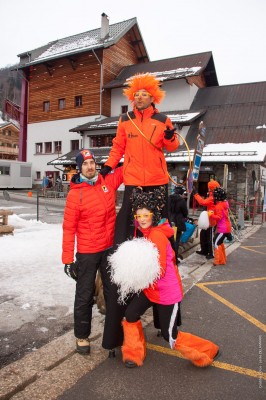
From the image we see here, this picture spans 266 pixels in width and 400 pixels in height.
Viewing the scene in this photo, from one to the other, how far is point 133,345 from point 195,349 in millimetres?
556

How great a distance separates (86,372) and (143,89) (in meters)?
2.98

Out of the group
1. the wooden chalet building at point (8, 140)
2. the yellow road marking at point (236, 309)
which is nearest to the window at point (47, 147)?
the wooden chalet building at point (8, 140)

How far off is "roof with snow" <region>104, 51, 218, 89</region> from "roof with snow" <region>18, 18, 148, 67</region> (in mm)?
2870

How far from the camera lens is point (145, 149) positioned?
367cm

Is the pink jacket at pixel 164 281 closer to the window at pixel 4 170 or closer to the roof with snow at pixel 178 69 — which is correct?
the roof with snow at pixel 178 69

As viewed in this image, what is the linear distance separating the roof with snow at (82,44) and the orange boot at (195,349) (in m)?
27.7

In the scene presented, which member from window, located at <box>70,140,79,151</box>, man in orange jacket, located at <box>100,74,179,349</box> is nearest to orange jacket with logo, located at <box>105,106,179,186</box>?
man in orange jacket, located at <box>100,74,179,349</box>

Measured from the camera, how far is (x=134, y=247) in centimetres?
284

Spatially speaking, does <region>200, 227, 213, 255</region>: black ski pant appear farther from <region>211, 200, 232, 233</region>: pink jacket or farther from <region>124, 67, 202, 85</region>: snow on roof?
<region>124, 67, 202, 85</region>: snow on roof

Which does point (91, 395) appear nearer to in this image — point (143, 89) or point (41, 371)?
point (41, 371)

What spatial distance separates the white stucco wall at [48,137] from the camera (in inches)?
1155

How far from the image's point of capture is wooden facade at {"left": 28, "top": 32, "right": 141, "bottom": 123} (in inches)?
1096

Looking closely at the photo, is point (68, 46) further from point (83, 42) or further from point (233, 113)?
point (233, 113)

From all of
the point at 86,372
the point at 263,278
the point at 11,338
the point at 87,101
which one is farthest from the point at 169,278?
the point at 87,101
